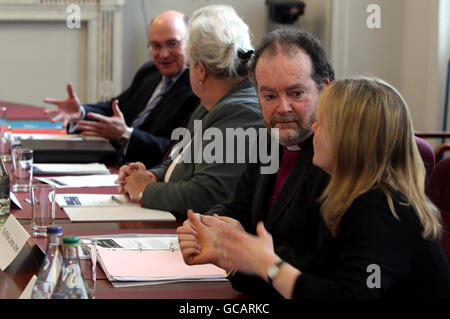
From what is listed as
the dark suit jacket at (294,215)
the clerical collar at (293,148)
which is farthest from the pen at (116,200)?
the clerical collar at (293,148)

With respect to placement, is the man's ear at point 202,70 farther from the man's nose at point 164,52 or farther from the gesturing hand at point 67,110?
the gesturing hand at point 67,110

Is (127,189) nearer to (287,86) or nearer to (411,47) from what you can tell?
(287,86)

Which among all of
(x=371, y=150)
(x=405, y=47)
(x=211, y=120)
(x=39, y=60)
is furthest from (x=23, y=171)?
(x=39, y=60)

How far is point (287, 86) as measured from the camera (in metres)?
1.74

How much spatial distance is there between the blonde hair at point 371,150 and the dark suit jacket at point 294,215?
112 mm

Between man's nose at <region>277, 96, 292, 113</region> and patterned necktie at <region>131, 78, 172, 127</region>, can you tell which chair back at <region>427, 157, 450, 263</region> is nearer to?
man's nose at <region>277, 96, 292, 113</region>

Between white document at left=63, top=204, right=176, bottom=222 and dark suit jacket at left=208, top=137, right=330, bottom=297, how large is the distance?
407 millimetres

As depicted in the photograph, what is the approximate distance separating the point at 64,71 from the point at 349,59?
2574mm

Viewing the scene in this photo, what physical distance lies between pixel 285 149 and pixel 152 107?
222cm

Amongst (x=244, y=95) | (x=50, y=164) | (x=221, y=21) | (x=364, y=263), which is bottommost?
(x=50, y=164)

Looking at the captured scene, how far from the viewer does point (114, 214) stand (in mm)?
2111

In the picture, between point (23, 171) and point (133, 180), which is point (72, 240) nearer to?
point (133, 180)

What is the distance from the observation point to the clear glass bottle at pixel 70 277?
3.40ft

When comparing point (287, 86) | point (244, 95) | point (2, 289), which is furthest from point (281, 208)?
point (244, 95)
